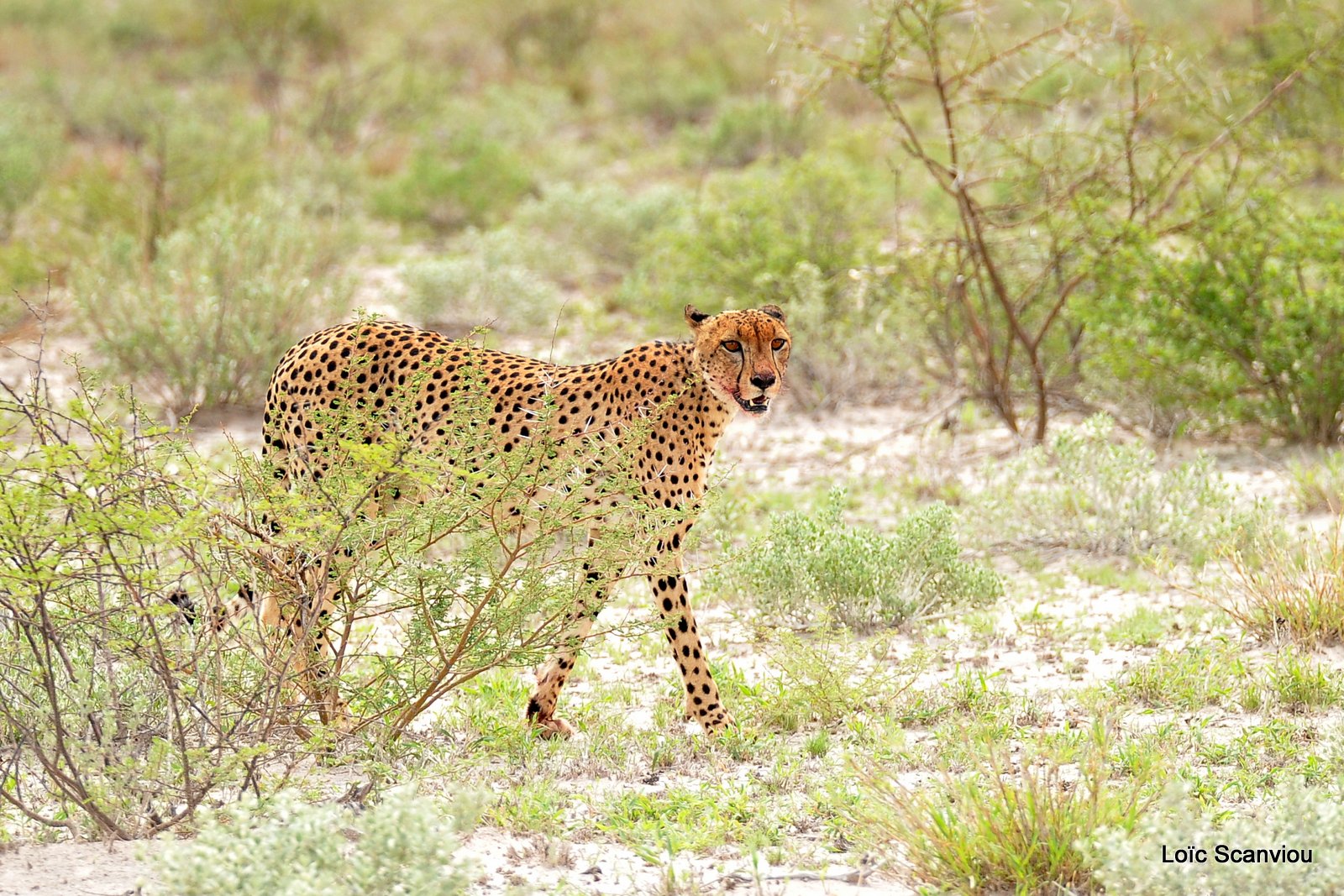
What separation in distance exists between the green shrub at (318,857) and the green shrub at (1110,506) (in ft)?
13.6

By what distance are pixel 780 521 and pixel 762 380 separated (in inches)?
57.2

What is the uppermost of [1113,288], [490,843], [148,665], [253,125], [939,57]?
[253,125]

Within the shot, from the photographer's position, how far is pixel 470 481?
3.96 meters

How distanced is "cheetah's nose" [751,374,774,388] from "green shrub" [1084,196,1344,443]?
3827 millimetres

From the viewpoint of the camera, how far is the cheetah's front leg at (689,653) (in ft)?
15.3

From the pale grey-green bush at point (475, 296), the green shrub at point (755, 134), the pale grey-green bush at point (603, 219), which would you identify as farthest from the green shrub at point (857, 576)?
the green shrub at point (755, 134)

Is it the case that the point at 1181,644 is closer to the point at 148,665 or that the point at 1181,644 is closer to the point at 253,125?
the point at 148,665

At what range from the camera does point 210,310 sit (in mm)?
8672

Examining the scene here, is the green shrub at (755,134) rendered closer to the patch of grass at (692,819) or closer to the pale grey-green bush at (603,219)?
the pale grey-green bush at (603,219)

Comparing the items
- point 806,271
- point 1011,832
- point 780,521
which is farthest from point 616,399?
point 806,271

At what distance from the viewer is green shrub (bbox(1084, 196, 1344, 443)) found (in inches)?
298

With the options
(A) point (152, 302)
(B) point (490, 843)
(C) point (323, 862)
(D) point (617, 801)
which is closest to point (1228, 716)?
(D) point (617, 801)

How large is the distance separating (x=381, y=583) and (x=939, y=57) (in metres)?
4.63

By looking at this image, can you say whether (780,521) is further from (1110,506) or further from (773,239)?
(773,239)
